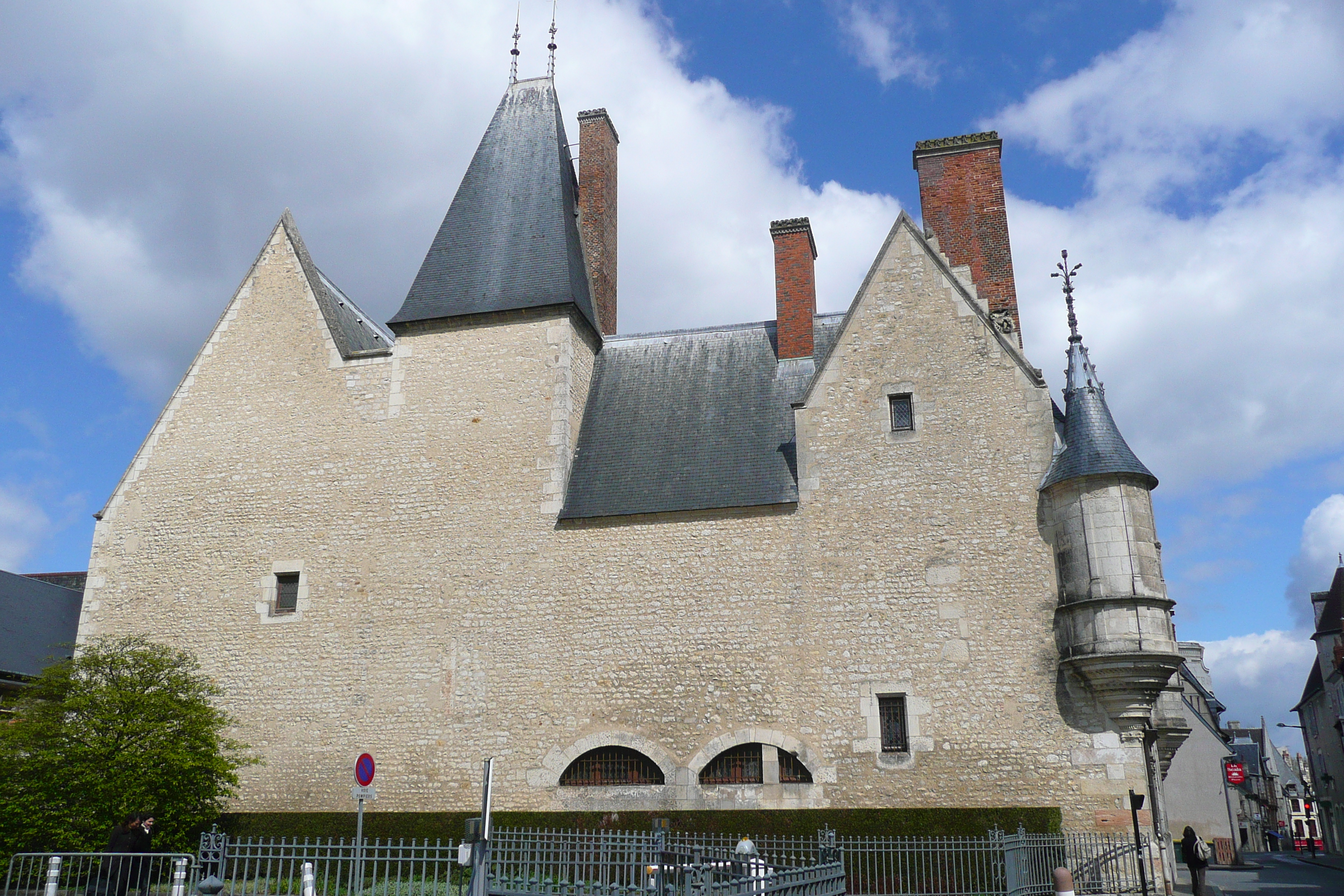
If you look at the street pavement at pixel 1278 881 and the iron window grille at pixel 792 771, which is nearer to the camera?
the iron window grille at pixel 792 771

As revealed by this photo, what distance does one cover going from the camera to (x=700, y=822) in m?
13.3

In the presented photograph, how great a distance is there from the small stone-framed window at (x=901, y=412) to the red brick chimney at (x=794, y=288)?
7.71ft

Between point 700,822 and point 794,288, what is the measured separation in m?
8.92

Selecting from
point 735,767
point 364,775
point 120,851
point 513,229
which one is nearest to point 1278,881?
point 735,767

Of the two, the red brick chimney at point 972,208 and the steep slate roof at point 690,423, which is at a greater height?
the red brick chimney at point 972,208

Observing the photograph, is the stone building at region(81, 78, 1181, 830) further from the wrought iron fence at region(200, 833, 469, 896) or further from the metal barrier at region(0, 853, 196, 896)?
the metal barrier at region(0, 853, 196, 896)

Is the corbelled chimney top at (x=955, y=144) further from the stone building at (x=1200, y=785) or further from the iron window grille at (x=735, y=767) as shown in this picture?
the stone building at (x=1200, y=785)

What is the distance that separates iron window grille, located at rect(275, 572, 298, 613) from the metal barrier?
156 inches

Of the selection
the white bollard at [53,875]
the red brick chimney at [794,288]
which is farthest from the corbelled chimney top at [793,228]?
the white bollard at [53,875]

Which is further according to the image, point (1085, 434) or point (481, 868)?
point (1085, 434)

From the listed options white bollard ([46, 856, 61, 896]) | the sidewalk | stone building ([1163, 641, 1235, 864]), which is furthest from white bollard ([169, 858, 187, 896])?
stone building ([1163, 641, 1235, 864])

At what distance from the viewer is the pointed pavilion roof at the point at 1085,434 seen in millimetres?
13336

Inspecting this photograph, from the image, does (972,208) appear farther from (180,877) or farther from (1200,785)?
(1200,785)

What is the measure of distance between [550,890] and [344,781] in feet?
28.8
